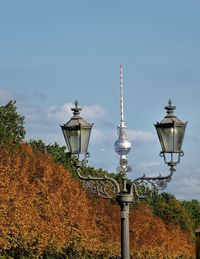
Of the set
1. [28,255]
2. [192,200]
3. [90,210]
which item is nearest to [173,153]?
[28,255]

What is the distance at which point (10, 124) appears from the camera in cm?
5197

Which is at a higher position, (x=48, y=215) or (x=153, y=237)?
(x=153, y=237)

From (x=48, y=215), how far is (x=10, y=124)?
5.97m

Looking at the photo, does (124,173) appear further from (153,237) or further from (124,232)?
(153,237)

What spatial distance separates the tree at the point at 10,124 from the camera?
168 feet

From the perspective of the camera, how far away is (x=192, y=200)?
97.2 meters

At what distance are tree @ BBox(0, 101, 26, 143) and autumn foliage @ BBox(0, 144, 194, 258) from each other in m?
0.74

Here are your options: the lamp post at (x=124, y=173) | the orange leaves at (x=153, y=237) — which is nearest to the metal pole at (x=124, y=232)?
the lamp post at (x=124, y=173)

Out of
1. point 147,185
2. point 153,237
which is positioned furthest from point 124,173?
point 153,237

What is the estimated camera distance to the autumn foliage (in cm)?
4728

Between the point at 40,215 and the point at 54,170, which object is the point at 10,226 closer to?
the point at 40,215

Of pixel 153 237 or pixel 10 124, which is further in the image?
pixel 153 237

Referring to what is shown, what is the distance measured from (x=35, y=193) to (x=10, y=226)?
472cm

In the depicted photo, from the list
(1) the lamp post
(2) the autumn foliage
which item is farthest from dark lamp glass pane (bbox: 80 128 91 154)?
(2) the autumn foliage
